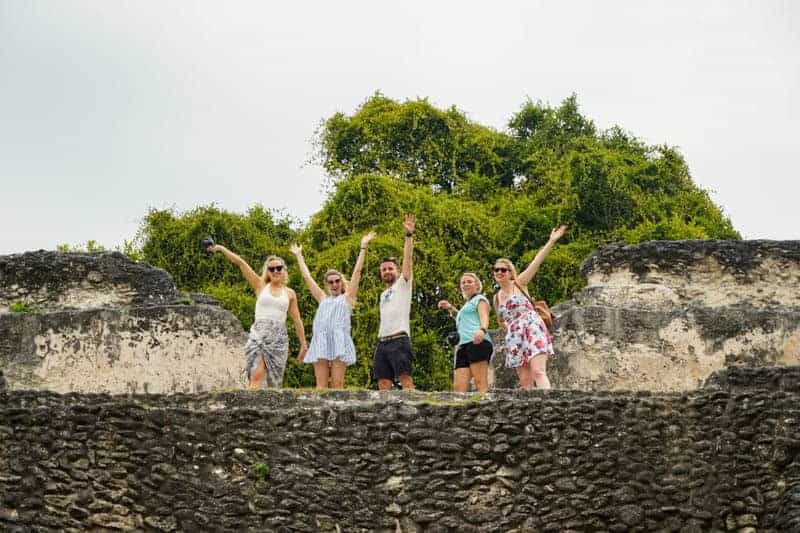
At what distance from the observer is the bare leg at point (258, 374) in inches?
487

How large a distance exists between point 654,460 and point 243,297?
16.8 meters

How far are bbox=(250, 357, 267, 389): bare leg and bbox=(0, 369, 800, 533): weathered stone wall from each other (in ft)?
6.66

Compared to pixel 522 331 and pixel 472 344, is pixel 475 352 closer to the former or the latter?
pixel 472 344

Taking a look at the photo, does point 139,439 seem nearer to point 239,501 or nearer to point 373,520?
point 239,501

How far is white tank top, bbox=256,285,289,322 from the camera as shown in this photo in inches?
495

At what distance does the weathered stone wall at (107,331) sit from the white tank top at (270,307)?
6.33ft

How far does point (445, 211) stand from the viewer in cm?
2716

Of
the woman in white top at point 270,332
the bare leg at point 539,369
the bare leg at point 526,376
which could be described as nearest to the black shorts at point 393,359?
the woman in white top at point 270,332

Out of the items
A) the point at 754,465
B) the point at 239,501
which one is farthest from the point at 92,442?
the point at 754,465

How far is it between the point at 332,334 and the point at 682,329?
3.89 meters

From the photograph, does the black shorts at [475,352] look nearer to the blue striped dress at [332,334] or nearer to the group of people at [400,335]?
the group of people at [400,335]

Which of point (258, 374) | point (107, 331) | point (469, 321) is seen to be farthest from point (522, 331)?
point (107, 331)

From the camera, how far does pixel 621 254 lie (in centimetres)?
1561

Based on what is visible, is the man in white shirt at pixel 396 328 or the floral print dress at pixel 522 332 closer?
the floral print dress at pixel 522 332
